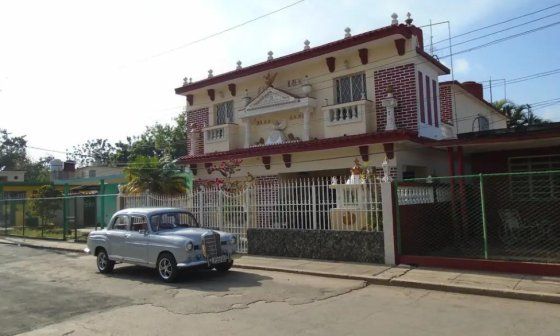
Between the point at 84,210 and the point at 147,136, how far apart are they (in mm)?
27514

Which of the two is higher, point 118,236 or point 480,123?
point 480,123

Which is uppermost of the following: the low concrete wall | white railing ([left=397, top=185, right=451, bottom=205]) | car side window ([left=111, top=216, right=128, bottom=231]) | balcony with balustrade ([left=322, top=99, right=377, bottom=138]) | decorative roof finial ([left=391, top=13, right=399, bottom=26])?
decorative roof finial ([left=391, top=13, right=399, bottom=26])

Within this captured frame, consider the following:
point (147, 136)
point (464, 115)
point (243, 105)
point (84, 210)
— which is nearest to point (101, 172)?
point (147, 136)

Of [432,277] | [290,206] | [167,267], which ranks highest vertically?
[290,206]

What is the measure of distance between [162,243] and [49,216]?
1621cm

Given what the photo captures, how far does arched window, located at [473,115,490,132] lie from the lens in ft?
67.5

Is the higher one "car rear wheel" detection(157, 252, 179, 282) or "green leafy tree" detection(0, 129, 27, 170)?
"green leafy tree" detection(0, 129, 27, 170)

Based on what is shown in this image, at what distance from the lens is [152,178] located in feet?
59.7

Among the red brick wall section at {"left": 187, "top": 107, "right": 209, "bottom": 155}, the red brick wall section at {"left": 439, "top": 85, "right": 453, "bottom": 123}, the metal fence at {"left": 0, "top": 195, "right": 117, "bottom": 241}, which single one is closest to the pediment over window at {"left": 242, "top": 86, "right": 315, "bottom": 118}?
the red brick wall section at {"left": 187, "top": 107, "right": 209, "bottom": 155}

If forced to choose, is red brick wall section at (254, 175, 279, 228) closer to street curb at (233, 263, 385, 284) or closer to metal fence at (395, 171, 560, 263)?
street curb at (233, 263, 385, 284)

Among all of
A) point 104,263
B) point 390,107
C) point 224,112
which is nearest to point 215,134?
point 224,112

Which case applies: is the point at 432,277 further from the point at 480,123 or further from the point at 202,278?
the point at 480,123

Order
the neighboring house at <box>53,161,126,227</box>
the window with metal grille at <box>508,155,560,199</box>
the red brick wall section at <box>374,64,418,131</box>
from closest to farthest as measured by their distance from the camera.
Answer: the red brick wall section at <box>374,64,418,131</box>, the window with metal grille at <box>508,155,560,199</box>, the neighboring house at <box>53,161,126,227</box>

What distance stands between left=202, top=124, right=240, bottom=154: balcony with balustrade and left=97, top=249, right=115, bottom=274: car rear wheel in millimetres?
7422
